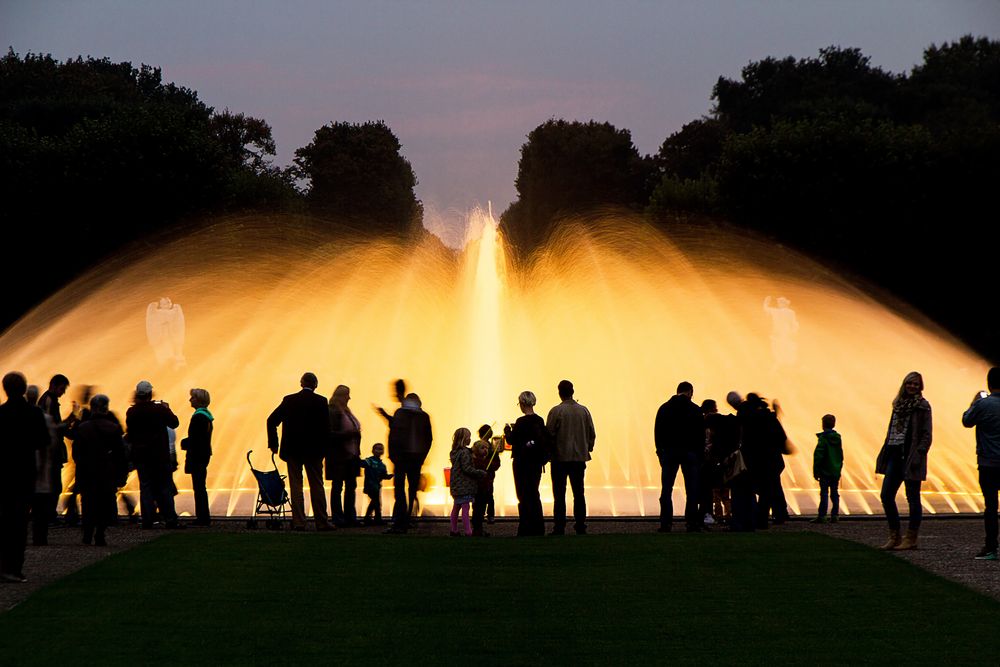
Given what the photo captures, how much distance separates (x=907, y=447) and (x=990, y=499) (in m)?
1.25

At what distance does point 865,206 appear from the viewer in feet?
249

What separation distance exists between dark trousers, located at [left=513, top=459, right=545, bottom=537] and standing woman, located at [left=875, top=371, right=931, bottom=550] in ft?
18.6

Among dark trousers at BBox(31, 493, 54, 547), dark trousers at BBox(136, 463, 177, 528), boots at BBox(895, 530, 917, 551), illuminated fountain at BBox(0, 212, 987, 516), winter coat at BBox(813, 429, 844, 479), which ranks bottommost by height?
boots at BBox(895, 530, 917, 551)

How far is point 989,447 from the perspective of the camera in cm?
1972

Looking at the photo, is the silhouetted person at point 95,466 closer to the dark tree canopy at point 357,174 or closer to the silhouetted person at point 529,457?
the silhouetted person at point 529,457

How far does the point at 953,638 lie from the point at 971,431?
30.6 meters

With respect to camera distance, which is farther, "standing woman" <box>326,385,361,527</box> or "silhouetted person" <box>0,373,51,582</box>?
"standing woman" <box>326,385,361,527</box>

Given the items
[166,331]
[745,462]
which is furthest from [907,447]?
[166,331]

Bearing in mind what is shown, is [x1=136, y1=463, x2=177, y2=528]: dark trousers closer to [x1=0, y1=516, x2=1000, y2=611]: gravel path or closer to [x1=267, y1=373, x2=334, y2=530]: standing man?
[x1=0, y1=516, x2=1000, y2=611]: gravel path

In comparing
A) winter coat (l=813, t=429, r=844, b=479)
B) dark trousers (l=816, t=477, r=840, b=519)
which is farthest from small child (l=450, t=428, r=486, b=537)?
winter coat (l=813, t=429, r=844, b=479)

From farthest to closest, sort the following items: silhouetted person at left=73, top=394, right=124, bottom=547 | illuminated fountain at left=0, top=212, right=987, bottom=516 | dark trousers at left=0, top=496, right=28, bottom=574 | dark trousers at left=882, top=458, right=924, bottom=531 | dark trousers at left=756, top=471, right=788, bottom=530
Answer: illuminated fountain at left=0, top=212, right=987, bottom=516, dark trousers at left=756, top=471, right=788, bottom=530, silhouetted person at left=73, top=394, right=124, bottom=547, dark trousers at left=882, top=458, right=924, bottom=531, dark trousers at left=0, top=496, right=28, bottom=574

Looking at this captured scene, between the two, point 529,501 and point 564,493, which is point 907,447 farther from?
point 529,501

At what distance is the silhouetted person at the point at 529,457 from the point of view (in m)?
24.0

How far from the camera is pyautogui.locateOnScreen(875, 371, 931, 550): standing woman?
20281 mm
